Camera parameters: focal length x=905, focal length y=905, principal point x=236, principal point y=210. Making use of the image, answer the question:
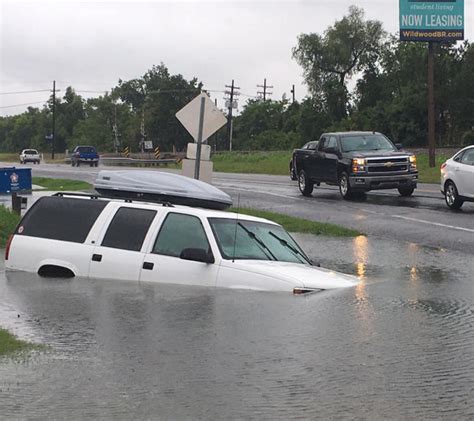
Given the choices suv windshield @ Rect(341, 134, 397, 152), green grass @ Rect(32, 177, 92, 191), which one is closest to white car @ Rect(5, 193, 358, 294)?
suv windshield @ Rect(341, 134, 397, 152)

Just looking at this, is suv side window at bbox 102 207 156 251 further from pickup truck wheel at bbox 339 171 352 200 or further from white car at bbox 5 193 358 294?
pickup truck wheel at bbox 339 171 352 200

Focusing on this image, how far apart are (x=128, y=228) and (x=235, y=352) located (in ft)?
11.2

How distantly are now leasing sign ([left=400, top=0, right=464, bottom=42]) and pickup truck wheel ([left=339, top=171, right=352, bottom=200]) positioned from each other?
1878 centimetres

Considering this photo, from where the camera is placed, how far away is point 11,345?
7.28 metres

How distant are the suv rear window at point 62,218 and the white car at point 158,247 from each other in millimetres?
12

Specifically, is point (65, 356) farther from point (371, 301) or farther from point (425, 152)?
point (425, 152)

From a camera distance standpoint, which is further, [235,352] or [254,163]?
[254,163]

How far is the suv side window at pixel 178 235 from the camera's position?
969 centimetres

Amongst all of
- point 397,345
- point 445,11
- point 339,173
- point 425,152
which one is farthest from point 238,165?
point 397,345

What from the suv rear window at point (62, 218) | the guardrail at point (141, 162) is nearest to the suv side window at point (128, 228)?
the suv rear window at point (62, 218)

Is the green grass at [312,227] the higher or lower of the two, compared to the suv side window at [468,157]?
lower

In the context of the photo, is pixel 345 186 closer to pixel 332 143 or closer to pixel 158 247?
pixel 332 143

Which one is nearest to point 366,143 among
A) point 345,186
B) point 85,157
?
point 345,186

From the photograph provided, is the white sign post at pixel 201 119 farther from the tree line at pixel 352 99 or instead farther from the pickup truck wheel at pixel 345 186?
the tree line at pixel 352 99
